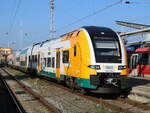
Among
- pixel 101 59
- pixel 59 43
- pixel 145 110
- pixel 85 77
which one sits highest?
pixel 59 43

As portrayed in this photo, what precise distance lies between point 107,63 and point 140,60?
18719 mm

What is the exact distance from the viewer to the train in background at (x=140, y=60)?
2887 cm

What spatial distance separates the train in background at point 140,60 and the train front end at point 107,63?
53.2 feet

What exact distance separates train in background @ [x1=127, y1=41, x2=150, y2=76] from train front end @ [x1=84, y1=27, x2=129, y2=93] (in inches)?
638

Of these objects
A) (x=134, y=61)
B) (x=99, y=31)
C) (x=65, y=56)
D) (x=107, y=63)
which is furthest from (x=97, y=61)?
(x=134, y=61)

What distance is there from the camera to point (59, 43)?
17.6 metres

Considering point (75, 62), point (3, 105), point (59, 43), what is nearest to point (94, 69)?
point (75, 62)

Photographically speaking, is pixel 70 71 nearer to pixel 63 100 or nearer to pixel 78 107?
pixel 63 100

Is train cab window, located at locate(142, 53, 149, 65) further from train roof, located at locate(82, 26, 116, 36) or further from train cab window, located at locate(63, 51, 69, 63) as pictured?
train roof, located at locate(82, 26, 116, 36)

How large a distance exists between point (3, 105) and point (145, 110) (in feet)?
17.9

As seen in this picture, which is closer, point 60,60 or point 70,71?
point 70,71

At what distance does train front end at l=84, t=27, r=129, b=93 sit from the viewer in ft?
40.3

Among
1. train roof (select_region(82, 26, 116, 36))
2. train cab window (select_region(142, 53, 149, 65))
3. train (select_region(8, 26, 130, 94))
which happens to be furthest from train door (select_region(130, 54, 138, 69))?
train roof (select_region(82, 26, 116, 36))

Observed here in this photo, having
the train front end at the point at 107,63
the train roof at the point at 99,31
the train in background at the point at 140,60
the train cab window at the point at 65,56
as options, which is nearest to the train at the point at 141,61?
the train in background at the point at 140,60
